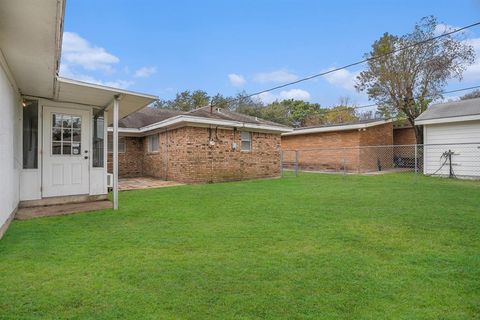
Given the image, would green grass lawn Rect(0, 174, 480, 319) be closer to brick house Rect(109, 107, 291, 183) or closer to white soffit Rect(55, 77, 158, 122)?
white soffit Rect(55, 77, 158, 122)

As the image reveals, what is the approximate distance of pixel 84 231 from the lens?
439 cm

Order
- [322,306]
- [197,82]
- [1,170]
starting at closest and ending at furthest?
[322,306]
[1,170]
[197,82]

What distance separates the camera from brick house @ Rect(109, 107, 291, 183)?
1088 centimetres

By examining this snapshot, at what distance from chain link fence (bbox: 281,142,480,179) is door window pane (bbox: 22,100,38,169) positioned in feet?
32.3

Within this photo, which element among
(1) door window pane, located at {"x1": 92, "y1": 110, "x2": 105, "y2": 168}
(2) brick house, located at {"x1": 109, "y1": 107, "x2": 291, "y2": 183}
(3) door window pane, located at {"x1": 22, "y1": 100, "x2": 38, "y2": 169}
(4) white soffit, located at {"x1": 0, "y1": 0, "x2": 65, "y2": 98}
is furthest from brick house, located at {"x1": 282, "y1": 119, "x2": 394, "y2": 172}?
(4) white soffit, located at {"x1": 0, "y1": 0, "x2": 65, "y2": 98}

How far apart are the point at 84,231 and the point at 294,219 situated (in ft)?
10.8

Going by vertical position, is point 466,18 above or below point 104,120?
above

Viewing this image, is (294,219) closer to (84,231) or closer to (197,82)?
(84,231)

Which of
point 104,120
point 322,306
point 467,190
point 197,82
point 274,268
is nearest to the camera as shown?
point 322,306

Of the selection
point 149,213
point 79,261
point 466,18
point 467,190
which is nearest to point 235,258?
point 79,261

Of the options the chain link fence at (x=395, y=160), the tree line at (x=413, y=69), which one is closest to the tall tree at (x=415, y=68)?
the tree line at (x=413, y=69)

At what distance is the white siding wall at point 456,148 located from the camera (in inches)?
470

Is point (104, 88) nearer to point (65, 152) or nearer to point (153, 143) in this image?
point (65, 152)

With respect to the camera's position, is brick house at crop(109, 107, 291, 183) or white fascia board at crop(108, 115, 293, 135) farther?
brick house at crop(109, 107, 291, 183)
